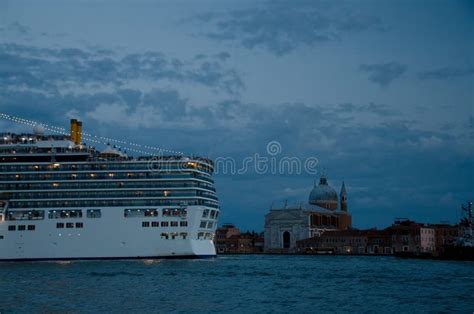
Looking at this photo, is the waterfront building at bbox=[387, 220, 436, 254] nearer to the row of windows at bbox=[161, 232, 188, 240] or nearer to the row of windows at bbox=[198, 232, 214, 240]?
the row of windows at bbox=[198, 232, 214, 240]

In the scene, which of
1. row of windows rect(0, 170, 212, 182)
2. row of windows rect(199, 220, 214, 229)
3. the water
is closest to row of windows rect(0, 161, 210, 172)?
row of windows rect(0, 170, 212, 182)

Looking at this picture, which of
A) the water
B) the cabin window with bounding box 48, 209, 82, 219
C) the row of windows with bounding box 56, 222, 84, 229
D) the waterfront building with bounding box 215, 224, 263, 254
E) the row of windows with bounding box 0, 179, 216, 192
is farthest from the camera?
the waterfront building with bounding box 215, 224, 263, 254

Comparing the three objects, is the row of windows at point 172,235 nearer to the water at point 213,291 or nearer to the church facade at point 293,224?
the water at point 213,291

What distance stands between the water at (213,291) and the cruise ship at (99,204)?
709 cm

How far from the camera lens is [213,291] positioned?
49.3 meters

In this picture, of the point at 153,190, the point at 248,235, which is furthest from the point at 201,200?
the point at 248,235

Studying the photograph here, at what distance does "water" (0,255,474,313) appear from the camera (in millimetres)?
40844

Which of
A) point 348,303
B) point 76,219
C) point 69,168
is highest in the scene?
point 69,168

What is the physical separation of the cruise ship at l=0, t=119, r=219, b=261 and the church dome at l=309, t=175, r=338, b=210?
99997mm

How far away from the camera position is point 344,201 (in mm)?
189375

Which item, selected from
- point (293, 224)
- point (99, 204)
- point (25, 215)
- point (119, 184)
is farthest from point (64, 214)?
point (293, 224)

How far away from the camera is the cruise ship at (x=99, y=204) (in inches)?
3027

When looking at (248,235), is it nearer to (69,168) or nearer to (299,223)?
(299,223)

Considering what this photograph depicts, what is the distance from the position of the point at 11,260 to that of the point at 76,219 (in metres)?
7.55
